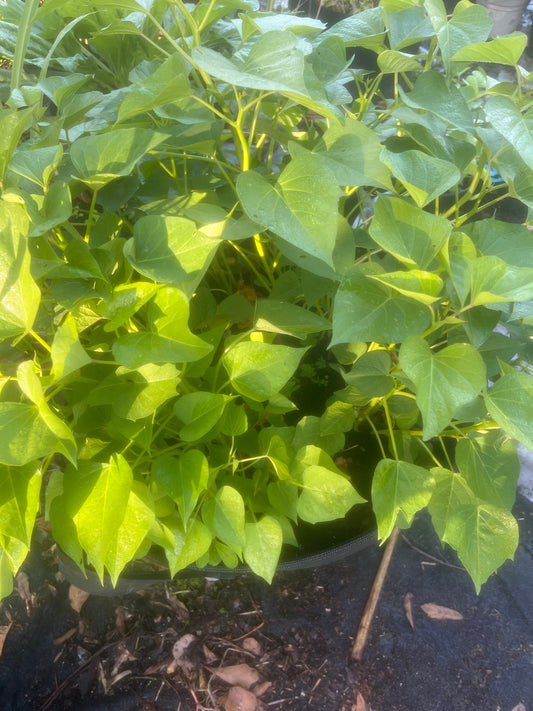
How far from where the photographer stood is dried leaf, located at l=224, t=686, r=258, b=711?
757mm

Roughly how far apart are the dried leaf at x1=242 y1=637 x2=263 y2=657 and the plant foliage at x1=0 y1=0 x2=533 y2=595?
31 centimetres

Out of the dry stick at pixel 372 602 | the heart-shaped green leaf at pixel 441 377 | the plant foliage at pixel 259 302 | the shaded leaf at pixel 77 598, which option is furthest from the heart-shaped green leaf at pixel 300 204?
the shaded leaf at pixel 77 598


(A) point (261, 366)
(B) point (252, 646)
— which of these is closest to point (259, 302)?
(A) point (261, 366)

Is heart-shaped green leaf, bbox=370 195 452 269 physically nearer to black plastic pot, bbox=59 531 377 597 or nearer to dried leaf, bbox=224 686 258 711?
black plastic pot, bbox=59 531 377 597

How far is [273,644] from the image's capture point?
826mm

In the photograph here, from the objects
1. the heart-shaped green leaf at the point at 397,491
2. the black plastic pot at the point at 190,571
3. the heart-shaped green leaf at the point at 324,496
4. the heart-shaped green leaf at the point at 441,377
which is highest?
the heart-shaped green leaf at the point at 441,377

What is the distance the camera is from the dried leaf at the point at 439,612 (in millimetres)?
875

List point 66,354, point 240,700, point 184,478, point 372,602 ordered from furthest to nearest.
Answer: point 372,602 → point 240,700 → point 184,478 → point 66,354

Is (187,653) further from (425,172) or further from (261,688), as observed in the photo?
(425,172)

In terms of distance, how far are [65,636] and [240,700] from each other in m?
0.31

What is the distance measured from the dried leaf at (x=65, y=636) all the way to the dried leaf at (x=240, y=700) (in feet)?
0.93

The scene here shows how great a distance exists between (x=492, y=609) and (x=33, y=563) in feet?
2.73

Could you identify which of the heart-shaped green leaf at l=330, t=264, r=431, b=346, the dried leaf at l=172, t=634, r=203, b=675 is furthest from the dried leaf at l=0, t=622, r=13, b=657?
the heart-shaped green leaf at l=330, t=264, r=431, b=346

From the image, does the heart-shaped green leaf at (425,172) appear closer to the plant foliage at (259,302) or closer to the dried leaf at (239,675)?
the plant foliage at (259,302)
